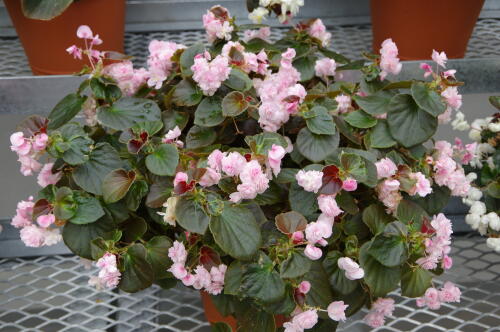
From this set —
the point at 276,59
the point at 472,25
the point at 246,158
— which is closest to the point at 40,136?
the point at 246,158

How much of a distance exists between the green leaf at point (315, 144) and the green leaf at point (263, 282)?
14 centimetres

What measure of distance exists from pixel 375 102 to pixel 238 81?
172mm

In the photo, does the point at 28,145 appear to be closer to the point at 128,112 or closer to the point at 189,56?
the point at 128,112

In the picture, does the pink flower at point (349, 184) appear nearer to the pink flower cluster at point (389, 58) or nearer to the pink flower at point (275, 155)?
the pink flower at point (275, 155)

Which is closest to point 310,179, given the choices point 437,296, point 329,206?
point 329,206

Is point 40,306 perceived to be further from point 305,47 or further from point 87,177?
point 305,47

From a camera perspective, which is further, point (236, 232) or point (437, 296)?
point (437, 296)

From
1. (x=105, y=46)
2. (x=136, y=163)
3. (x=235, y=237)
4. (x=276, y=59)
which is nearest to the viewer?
(x=235, y=237)

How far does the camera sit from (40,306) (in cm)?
111

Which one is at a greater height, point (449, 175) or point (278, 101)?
point (278, 101)

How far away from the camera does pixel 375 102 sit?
2.79ft

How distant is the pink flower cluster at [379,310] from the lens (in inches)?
32.5

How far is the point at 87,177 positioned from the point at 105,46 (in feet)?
1.24

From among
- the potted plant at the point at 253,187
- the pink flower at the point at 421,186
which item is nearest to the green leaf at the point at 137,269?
the potted plant at the point at 253,187
